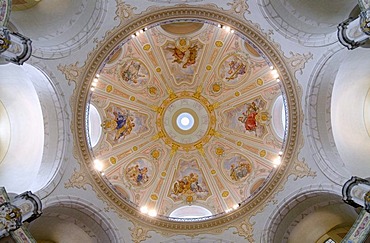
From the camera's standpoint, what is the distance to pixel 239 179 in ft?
67.3

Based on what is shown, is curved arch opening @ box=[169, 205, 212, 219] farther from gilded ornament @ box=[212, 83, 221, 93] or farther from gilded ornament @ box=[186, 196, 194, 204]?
gilded ornament @ box=[212, 83, 221, 93]

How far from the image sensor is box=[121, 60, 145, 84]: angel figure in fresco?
20.8 meters

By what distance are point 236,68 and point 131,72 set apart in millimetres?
5288

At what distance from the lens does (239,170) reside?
20.9 m

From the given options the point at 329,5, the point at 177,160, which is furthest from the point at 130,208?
the point at 329,5

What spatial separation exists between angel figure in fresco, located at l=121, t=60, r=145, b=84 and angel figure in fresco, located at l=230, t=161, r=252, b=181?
6.66 meters

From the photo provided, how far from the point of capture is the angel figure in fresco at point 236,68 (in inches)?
817

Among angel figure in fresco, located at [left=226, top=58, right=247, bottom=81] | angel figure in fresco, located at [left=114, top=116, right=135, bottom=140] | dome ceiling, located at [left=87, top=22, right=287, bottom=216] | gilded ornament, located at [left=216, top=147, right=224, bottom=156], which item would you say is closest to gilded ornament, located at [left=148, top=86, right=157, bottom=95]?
dome ceiling, located at [left=87, top=22, right=287, bottom=216]

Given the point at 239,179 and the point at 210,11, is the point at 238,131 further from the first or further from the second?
the point at 210,11

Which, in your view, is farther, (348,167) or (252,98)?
(252,98)

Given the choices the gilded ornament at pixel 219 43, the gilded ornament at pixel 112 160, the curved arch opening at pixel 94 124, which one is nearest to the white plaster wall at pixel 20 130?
the curved arch opening at pixel 94 124

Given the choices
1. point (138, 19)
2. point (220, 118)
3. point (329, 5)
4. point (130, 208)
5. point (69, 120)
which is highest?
point (220, 118)

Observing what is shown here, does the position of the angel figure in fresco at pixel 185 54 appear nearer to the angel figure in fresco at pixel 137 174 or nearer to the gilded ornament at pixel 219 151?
the gilded ornament at pixel 219 151

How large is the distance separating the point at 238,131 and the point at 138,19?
29.2ft
